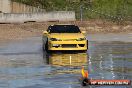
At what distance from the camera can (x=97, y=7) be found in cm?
6269

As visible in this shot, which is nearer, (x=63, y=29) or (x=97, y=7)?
(x=63, y=29)

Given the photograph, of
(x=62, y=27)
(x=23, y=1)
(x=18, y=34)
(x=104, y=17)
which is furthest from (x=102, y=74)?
(x=23, y=1)

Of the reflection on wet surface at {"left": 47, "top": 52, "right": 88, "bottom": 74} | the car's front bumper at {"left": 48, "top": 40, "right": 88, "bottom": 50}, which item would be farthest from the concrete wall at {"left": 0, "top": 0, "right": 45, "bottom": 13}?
the reflection on wet surface at {"left": 47, "top": 52, "right": 88, "bottom": 74}

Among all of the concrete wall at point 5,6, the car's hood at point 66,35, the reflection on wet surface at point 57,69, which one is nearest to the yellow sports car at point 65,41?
the car's hood at point 66,35

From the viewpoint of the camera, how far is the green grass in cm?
5734

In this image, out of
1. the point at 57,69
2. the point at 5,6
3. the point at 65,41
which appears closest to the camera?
the point at 57,69

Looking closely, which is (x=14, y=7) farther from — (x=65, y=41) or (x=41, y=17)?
(x=65, y=41)

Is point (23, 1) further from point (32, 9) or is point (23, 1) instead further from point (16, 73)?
point (16, 73)

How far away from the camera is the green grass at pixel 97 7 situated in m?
57.3

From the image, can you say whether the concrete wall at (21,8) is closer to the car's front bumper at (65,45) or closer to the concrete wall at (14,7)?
the concrete wall at (14,7)

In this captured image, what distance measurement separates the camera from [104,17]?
57062mm

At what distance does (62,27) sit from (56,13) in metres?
23.8

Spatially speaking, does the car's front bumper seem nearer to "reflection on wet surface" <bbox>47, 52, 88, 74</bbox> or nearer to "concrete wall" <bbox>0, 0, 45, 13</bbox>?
"reflection on wet surface" <bbox>47, 52, 88, 74</bbox>

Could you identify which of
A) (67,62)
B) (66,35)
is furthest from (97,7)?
(67,62)
